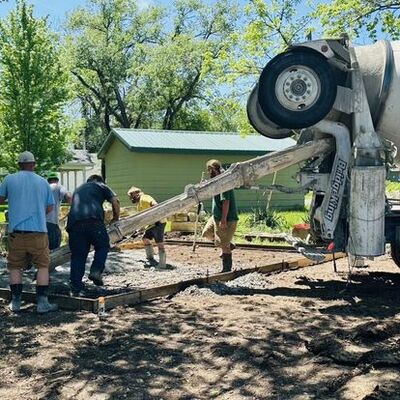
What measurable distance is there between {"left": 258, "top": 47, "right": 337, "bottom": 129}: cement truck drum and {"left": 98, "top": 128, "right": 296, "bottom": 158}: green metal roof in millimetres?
16894

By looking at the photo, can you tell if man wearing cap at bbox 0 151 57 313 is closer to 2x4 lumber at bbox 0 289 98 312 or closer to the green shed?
2x4 lumber at bbox 0 289 98 312

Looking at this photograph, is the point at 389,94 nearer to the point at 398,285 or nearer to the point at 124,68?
the point at 398,285

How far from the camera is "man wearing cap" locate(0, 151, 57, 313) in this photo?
7113 millimetres

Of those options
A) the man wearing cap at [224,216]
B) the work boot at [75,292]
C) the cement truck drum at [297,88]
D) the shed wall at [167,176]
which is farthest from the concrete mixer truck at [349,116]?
the shed wall at [167,176]

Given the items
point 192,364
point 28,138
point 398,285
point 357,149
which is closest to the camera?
point 192,364

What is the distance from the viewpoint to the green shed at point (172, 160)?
81.8ft

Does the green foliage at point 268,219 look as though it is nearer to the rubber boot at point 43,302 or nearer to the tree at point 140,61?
the rubber boot at point 43,302

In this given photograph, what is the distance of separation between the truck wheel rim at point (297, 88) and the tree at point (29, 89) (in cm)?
1694

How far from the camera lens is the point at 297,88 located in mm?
7660

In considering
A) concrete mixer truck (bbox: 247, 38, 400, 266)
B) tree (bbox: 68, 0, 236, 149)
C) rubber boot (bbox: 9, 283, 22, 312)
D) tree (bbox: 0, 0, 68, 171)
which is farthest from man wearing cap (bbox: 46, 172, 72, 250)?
tree (bbox: 68, 0, 236, 149)

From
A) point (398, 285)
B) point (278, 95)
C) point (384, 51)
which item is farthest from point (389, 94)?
point (398, 285)

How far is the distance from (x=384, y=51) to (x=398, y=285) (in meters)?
3.31

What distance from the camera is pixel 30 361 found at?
17.2 feet

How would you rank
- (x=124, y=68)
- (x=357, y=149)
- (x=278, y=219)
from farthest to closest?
(x=124, y=68), (x=278, y=219), (x=357, y=149)
